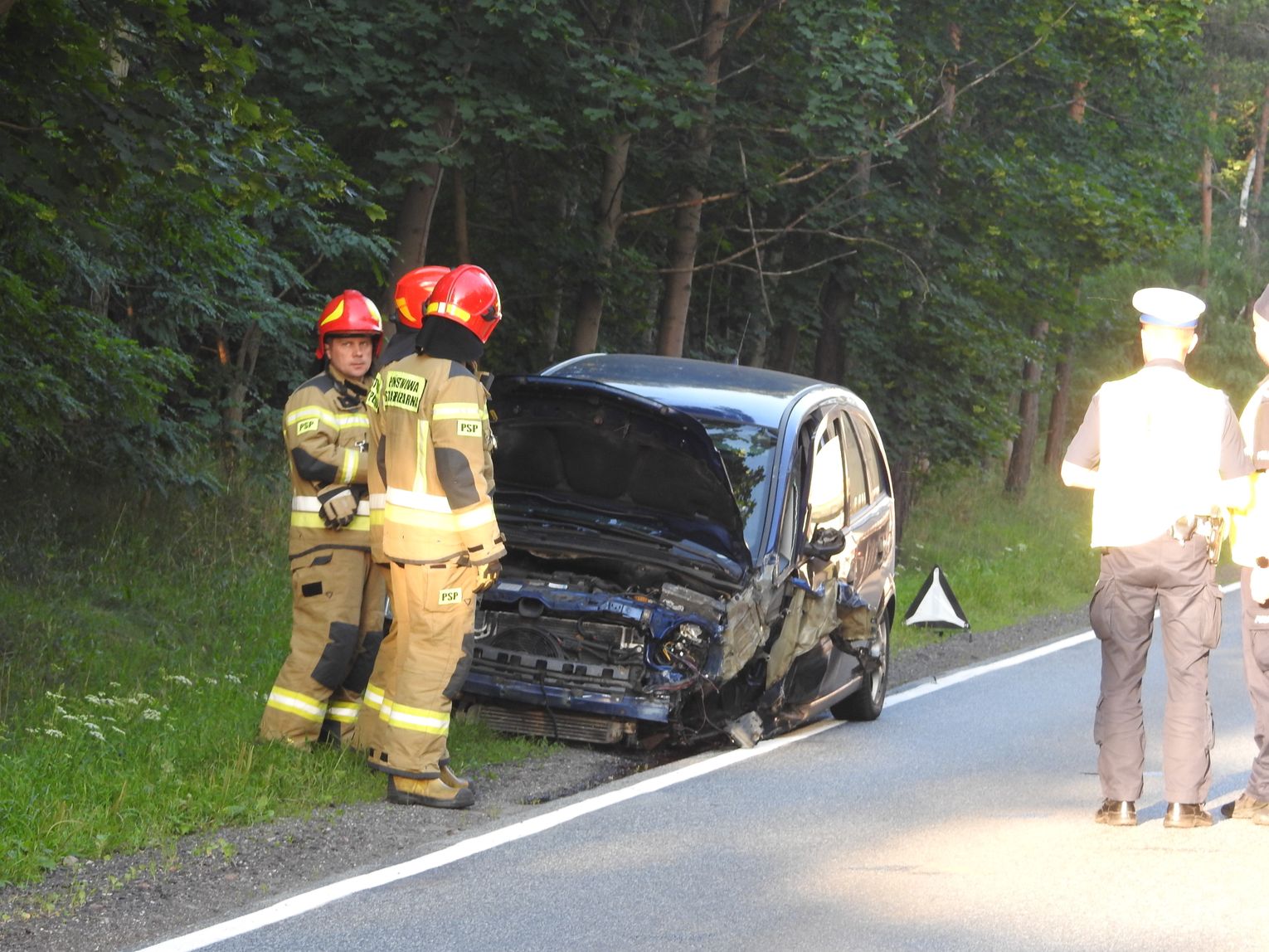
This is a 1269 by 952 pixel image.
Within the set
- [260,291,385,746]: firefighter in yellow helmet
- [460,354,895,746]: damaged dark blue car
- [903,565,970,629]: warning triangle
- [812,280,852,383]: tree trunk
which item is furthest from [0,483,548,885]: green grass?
[812,280,852,383]: tree trunk

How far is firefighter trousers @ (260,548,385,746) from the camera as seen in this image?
7.71 m

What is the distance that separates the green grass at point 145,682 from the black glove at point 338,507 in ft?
3.28

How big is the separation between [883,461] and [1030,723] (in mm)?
1940

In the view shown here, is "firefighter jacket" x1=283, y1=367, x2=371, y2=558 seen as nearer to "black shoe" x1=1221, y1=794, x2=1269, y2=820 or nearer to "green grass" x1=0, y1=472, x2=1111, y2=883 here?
"green grass" x1=0, y1=472, x2=1111, y2=883

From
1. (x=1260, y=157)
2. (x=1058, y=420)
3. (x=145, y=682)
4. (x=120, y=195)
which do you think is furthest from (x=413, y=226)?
(x=1260, y=157)

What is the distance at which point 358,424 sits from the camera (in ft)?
25.9

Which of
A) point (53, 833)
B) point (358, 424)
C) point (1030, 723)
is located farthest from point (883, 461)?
point (53, 833)

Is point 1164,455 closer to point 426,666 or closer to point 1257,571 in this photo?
point 1257,571

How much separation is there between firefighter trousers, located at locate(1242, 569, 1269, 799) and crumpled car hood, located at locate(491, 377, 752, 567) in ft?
8.51

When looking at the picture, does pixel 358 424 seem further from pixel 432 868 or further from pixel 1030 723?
pixel 1030 723

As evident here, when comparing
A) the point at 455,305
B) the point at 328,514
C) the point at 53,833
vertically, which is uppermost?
the point at 455,305

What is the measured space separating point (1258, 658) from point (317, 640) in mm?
3866

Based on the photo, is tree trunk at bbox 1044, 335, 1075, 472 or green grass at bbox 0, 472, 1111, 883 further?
tree trunk at bbox 1044, 335, 1075, 472

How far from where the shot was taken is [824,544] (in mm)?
8859
